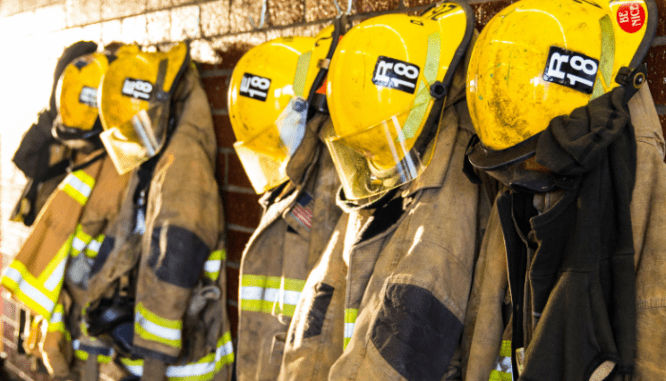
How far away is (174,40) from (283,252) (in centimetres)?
134

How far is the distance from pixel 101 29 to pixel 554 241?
115 inches

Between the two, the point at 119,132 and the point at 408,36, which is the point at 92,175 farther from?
the point at 408,36

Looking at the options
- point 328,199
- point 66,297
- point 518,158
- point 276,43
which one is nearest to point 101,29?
point 66,297

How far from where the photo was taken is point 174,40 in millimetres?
2586

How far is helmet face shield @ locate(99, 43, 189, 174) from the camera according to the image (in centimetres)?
219

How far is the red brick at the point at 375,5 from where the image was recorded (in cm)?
176

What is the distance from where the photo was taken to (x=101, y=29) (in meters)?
3.07

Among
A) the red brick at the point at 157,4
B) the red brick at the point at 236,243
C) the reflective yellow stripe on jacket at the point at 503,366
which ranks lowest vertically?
the red brick at the point at 236,243

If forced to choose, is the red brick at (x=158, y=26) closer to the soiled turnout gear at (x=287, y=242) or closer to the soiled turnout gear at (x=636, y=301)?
the soiled turnout gear at (x=287, y=242)

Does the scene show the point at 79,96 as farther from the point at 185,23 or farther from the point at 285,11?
the point at 285,11

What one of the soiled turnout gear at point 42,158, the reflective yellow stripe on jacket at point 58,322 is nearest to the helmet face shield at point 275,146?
the reflective yellow stripe on jacket at point 58,322

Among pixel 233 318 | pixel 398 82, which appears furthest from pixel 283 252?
pixel 398 82

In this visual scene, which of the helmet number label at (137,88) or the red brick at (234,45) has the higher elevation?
the red brick at (234,45)

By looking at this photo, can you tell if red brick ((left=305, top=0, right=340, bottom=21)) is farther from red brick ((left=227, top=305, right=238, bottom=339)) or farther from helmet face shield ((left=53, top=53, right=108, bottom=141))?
red brick ((left=227, top=305, right=238, bottom=339))
